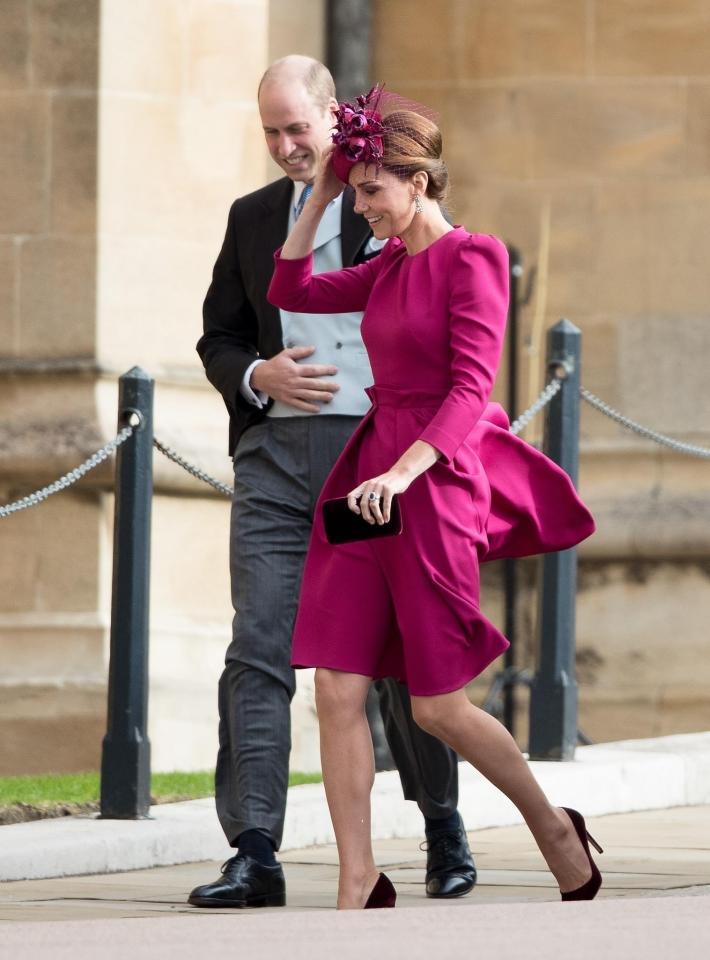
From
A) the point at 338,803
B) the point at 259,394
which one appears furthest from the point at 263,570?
the point at 338,803

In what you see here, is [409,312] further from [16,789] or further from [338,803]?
[16,789]

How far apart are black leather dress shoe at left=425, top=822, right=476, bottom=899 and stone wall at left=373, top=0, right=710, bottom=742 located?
4238 mm

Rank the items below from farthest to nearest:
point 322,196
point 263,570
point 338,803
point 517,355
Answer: point 517,355
point 263,570
point 322,196
point 338,803

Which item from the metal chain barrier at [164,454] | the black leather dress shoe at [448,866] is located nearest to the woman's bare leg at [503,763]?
the black leather dress shoe at [448,866]

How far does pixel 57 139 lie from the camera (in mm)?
8586

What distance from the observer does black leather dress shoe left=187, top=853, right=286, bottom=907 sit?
5.04m

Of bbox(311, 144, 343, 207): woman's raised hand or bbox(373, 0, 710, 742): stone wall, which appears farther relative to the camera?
bbox(373, 0, 710, 742): stone wall

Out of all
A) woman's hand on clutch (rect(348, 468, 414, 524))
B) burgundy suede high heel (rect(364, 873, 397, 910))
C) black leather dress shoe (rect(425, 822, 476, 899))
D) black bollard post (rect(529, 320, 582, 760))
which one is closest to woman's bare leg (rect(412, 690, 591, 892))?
burgundy suede high heel (rect(364, 873, 397, 910))

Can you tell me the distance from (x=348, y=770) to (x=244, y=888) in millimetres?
497

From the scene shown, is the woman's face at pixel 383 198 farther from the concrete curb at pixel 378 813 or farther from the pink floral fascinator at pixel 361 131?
the concrete curb at pixel 378 813

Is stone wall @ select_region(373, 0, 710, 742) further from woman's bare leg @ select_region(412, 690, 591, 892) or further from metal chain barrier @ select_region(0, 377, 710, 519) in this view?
woman's bare leg @ select_region(412, 690, 591, 892)

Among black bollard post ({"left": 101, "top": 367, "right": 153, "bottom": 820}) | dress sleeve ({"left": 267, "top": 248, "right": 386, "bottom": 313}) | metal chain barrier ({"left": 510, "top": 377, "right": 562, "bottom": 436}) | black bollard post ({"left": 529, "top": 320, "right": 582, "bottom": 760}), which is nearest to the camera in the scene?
dress sleeve ({"left": 267, "top": 248, "right": 386, "bottom": 313})

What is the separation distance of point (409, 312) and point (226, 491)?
1.96 metres

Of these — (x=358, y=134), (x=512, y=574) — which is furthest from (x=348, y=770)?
→ (x=512, y=574)
